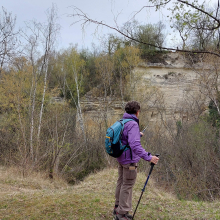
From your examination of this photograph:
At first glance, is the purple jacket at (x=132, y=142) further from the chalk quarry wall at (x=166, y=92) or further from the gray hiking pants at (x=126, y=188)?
the chalk quarry wall at (x=166, y=92)

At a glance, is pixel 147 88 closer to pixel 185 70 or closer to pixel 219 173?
pixel 185 70

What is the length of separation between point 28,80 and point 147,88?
38.9 ft

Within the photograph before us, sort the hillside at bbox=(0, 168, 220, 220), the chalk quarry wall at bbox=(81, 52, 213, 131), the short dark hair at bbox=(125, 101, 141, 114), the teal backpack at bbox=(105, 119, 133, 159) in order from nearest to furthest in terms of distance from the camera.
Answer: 1. the teal backpack at bbox=(105, 119, 133, 159)
2. the short dark hair at bbox=(125, 101, 141, 114)
3. the hillside at bbox=(0, 168, 220, 220)
4. the chalk quarry wall at bbox=(81, 52, 213, 131)

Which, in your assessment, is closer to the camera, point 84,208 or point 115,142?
point 115,142

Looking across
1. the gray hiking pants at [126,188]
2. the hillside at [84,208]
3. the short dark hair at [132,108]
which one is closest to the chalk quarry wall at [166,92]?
the hillside at [84,208]

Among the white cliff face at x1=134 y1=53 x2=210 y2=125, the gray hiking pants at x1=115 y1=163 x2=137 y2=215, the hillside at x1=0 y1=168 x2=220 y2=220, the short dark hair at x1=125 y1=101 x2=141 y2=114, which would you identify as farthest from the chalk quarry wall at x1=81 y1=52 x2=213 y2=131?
the gray hiking pants at x1=115 y1=163 x2=137 y2=215

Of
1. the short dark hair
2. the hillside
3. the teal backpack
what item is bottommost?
the hillside

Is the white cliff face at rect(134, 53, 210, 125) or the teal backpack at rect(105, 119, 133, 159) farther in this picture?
the white cliff face at rect(134, 53, 210, 125)

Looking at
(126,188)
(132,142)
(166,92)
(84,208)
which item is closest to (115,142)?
(132,142)

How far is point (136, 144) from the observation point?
10.6 feet

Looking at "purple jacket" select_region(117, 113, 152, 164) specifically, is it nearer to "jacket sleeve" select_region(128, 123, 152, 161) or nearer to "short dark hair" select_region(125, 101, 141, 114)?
"jacket sleeve" select_region(128, 123, 152, 161)

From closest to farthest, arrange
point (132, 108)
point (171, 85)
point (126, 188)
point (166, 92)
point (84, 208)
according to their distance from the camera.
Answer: point (126, 188) < point (132, 108) < point (84, 208) < point (166, 92) < point (171, 85)

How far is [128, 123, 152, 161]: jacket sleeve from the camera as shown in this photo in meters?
3.21

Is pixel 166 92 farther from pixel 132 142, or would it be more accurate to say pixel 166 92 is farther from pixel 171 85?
pixel 132 142
